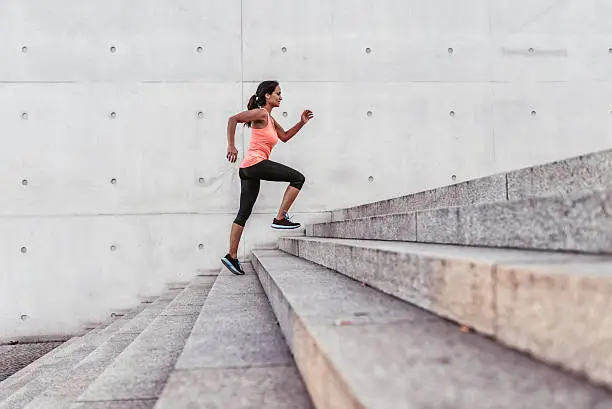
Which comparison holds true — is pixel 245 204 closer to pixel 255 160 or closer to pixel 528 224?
pixel 255 160

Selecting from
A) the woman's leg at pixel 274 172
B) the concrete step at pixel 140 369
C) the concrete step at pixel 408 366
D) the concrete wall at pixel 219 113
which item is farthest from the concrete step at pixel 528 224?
the concrete wall at pixel 219 113

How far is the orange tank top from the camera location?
3.75m

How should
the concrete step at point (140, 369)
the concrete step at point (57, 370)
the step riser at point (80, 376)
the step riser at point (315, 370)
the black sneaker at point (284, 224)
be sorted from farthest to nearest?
the black sneaker at point (284, 224)
the concrete step at point (57, 370)
the step riser at point (80, 376)
the concrete step at point (140, 369)
the step riser at point (315, 370)

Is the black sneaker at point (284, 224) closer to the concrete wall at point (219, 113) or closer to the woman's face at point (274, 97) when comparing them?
the woman's face at point (274, 97)

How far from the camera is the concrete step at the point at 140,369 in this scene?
152 cm

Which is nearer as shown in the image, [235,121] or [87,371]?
[87,371]

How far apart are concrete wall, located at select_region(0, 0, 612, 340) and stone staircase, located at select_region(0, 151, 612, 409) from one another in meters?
2.89

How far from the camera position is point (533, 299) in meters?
0.90

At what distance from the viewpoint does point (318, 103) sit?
17.8 ft

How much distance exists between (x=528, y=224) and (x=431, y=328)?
17.9 inches

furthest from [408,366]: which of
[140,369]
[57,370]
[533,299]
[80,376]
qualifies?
[57,370]

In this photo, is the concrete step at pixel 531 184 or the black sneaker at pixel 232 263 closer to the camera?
the concrete step at pixel 531 184

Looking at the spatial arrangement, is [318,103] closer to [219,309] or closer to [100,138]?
[100,138]

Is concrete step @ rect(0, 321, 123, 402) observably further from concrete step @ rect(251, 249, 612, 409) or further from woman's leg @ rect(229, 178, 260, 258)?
concrete step @ rect(251, 249, 612, 409)
